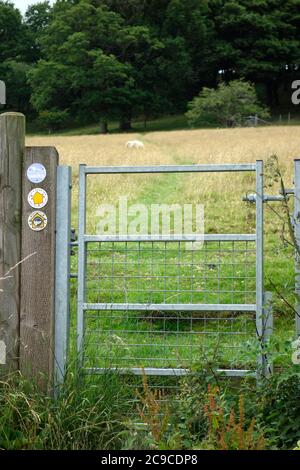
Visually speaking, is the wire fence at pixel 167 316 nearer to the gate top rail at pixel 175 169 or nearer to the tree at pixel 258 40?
the gate top rail at pixel 175 169

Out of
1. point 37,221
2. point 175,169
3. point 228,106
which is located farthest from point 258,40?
point 37,221

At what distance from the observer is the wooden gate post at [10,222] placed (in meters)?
4.79

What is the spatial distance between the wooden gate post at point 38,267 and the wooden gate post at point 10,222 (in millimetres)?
37

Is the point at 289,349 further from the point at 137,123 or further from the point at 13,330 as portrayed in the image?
the point at 137,123

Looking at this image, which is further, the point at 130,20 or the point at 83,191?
the point at 130,20

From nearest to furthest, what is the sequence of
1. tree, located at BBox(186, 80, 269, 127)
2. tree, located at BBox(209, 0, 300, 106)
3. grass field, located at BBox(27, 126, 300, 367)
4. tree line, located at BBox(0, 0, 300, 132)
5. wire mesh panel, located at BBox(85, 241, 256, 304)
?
1. grass field, located at BBox(27, 126, 300, 367)
2. wire mesh panel, located at BBox(85, 241, 256, 304)
3. tree, located at BBox(186, 80, 269, 127)
4. tree line, located at BBox(0, 0, 300, 132)
5. tree, located at BBox(209, 0, 300, 106)

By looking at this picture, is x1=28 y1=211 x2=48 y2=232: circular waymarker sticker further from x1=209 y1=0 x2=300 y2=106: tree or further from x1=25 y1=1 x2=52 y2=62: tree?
x1=25 y1=1 x2=52 y2=62: tree

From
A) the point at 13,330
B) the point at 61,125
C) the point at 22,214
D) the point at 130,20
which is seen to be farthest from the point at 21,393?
the point at 130,20

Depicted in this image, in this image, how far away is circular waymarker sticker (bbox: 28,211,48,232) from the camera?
4.81 metres

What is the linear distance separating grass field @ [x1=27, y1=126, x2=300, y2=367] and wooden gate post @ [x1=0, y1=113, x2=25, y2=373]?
503mm

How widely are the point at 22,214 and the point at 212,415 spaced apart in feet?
5.69

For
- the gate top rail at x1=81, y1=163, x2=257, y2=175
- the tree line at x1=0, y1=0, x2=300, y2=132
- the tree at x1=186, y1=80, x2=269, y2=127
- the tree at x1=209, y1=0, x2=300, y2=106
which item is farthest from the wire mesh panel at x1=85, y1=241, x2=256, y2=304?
the tree at x1=209, y1=0, x2=300, y2=106

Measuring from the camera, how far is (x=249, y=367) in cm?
489
